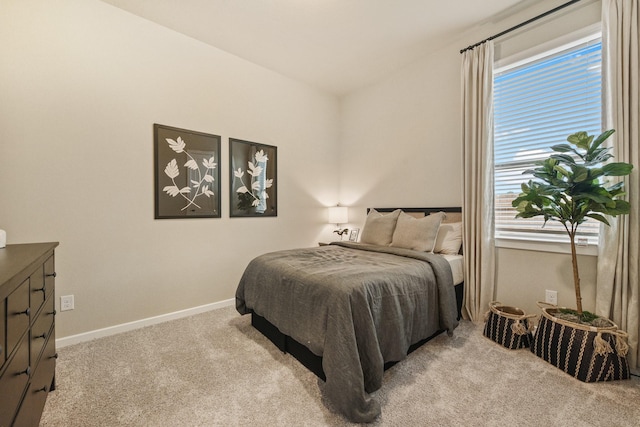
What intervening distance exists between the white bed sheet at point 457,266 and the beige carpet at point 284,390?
0.59 metres

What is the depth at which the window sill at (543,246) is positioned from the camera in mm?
2080

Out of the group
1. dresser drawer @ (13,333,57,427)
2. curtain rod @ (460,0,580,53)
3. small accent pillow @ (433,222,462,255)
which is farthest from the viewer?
small accent pillow @ (433,222,462,255)

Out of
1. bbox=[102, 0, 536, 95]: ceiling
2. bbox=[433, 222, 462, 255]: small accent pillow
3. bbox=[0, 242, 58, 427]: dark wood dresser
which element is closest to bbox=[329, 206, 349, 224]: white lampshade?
bbox=[433, 222, 462, 255]: small accent pillow

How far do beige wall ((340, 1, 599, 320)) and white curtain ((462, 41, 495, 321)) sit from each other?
0.18 meters

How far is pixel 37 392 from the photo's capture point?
3.93 ft

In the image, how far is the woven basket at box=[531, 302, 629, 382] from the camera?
5.50 ft

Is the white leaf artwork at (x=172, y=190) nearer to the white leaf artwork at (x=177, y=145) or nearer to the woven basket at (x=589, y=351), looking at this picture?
the white leaf artwork at (x=177, y=145)

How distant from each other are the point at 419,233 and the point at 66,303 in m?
3.19

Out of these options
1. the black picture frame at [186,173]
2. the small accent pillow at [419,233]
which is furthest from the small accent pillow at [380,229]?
the black picture frame at [186,173]

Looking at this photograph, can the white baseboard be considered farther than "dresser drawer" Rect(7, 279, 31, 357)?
Yes

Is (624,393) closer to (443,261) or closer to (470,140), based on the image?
(443,261)

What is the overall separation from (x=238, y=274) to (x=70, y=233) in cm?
160

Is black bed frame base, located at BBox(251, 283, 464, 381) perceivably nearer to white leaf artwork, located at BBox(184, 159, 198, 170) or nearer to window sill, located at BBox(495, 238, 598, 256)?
window sill, located at BBox(495, 238, 598, 256)

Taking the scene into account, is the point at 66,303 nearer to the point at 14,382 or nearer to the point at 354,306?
the point at 14,382
